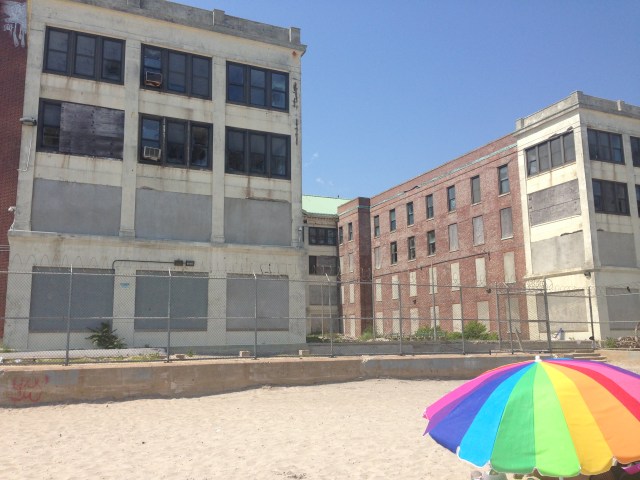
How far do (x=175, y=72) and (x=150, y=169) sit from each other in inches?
186

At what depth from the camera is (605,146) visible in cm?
3434

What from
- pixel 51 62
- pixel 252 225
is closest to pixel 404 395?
pixel 252 225

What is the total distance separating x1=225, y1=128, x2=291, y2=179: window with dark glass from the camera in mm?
25312

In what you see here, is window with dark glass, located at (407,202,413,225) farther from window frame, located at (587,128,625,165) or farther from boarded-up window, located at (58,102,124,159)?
boarded-up window, located at (58,102,124,159)

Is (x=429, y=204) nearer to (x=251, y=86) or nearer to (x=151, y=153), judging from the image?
(x=251, y=86)

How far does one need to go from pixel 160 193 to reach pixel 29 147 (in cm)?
529

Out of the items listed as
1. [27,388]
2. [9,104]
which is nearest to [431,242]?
[9,104]

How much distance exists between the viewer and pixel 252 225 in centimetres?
2517

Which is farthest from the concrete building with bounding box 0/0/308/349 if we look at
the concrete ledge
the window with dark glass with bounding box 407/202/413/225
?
the window with dark glass with bounding box 407/202/413/225

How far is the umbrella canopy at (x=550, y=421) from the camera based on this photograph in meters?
3.74

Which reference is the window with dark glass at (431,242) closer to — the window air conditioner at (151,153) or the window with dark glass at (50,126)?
the window air conditioner at (151,153)

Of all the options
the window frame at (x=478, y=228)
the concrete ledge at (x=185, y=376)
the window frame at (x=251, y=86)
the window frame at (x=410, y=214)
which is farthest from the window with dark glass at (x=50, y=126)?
the window frame at (x=410, y=214)

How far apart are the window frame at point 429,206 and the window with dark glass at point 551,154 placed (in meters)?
10.9

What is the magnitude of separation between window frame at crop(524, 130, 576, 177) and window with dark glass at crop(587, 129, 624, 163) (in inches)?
41.9
